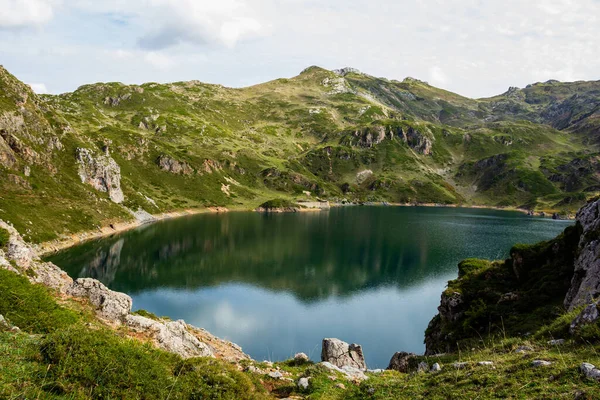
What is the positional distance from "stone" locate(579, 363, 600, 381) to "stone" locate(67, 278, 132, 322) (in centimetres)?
2525

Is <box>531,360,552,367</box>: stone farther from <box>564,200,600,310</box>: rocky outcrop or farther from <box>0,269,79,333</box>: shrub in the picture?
<box>0,269,79,333</box>: shrub

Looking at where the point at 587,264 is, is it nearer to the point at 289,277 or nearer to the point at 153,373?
the point at 153,373

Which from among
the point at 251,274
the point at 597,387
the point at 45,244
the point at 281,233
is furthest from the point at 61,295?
the point at 281,233

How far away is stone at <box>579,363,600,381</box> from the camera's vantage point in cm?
1098

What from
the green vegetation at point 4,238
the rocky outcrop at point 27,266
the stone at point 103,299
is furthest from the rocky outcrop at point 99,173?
the stone at point 103,299

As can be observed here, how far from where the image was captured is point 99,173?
5167 inches

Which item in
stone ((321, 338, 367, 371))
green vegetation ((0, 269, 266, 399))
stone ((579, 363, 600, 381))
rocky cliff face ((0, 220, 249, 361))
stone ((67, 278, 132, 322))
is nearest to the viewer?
green vegetation ((0, 269, 266, 399))

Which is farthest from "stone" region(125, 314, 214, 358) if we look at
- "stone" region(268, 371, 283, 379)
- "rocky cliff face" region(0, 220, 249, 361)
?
"stone" region(268, 371, 283, 379)

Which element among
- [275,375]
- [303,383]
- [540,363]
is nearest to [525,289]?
[540,363]

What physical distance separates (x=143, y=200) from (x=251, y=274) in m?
95.9

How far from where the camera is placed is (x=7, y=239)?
27062 mm

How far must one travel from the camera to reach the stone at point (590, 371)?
36.0 ft

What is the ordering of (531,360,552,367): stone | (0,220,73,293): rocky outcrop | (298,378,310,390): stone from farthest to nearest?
(0,220,73,293): rocky outcrop → (298,378,310,390): stone → (531,360,552,367): stone

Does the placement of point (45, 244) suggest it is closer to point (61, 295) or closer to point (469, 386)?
point (61, 295)
